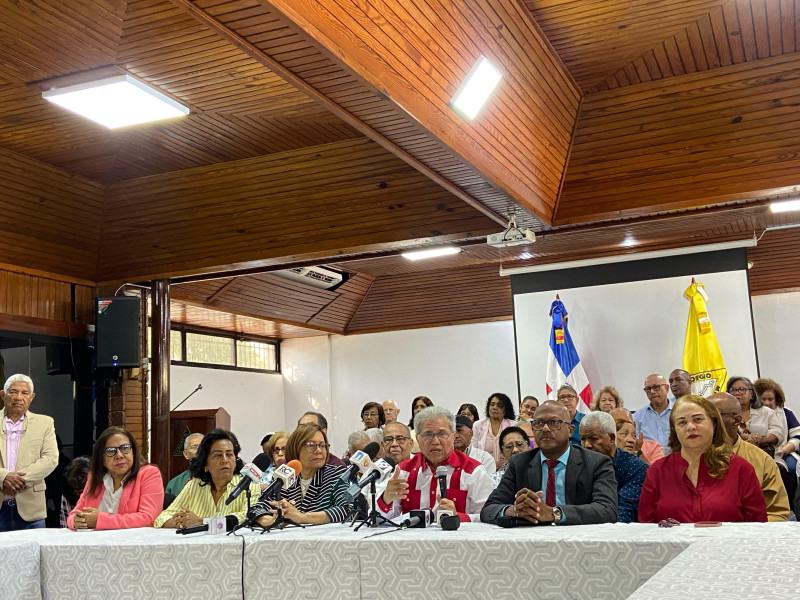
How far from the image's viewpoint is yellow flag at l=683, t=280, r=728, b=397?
26.2 feet

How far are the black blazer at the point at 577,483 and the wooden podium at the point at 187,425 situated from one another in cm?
589

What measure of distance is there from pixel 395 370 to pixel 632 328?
Answer: 3982 millimetres

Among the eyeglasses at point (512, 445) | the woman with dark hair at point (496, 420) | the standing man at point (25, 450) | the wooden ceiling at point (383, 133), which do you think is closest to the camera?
the wooden ceiling at point (383, 133)

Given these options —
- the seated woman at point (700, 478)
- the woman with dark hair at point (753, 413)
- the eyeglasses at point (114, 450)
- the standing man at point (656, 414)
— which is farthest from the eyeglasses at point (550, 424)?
the standing man at point (656, 414)

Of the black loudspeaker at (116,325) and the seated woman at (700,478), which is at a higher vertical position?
the black loudspeaker at (116,325)

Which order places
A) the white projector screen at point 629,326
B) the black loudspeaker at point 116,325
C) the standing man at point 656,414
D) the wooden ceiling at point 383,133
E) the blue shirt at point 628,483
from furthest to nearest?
the white projector screen at point 629,326 → the black loudspeaker at point 116,325 → the standing man at point 656,414 → the wooden ceiling at point 383,133 → the blue shirt at point 628,483

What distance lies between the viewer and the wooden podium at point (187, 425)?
885 cm

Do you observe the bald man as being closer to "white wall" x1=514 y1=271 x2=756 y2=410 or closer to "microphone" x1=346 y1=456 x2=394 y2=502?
"microphone" x1=346 y1=456 x2=394 y2=502

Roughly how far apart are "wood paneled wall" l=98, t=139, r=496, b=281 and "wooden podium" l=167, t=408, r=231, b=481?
Result: 202cm

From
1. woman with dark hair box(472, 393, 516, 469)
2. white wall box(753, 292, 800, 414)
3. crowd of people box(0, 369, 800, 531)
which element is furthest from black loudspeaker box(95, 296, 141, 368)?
white wall box(753, 292, 800, 414)

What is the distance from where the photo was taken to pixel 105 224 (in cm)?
757

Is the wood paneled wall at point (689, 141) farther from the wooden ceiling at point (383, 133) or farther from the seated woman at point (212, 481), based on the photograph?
the seated woman at point (212, 481)

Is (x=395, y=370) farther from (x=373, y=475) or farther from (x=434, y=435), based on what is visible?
(x=373, y=475)

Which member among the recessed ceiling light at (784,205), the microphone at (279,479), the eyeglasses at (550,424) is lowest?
the microphone at (279,479)
